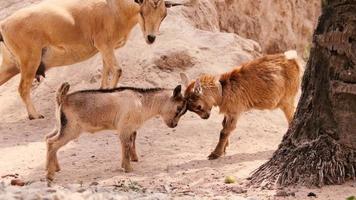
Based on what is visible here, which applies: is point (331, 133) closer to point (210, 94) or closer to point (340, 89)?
point (340, 89)

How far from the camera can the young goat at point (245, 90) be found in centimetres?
943

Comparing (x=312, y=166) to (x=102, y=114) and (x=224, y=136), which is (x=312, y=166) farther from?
(x=102, y=114)

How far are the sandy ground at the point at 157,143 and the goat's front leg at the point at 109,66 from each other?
44 cm

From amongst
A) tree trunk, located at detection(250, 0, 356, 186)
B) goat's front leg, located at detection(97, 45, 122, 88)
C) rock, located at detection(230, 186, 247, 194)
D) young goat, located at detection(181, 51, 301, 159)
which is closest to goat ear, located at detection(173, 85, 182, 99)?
young goat, located at detection(181, 51, 301, 159)

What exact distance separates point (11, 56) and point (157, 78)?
7.96 feet

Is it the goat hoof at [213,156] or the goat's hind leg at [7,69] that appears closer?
the goat hoof at [213,156]

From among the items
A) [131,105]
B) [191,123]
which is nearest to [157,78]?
[191,123]

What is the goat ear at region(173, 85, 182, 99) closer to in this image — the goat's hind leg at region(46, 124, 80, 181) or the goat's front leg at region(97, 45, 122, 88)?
the goat's hind leg at region(46, 124, 80, 181)

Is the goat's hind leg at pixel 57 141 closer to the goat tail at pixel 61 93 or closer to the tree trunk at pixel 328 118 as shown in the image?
the goat tail at pixel 61 93

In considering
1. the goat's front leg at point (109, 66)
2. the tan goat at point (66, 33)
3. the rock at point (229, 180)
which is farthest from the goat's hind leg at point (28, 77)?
the rock at point (229, 180)

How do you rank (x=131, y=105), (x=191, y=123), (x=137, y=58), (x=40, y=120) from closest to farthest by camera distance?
(x=131, y=105) < (x=191, y=123) < (x=40, y=120) < (x=137, y=58)

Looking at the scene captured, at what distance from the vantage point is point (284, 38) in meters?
16.8

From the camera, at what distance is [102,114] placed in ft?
29.0

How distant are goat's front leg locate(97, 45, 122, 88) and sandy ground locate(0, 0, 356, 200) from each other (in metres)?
0.44
